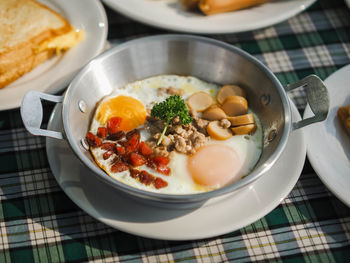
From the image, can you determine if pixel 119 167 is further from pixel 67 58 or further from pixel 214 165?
pixel 67 58

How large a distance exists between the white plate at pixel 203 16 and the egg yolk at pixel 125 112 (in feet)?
2.66

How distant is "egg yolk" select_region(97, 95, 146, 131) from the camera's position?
101 inches

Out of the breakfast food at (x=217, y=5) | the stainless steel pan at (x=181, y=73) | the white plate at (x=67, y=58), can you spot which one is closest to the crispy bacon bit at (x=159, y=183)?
the stainless steel pan at (x=181, y=73)

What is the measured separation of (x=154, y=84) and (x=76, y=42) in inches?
28.2

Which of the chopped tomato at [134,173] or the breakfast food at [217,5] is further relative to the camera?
the breakfast food at [217,5]

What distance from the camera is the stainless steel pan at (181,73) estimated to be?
2273 millimetres

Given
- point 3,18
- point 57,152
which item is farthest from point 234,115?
point 3,18

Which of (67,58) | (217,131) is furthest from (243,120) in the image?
(67,58)

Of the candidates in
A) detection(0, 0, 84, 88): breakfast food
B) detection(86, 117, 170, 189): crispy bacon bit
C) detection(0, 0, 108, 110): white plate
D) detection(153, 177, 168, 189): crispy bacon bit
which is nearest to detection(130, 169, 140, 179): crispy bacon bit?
detection(86, 117, 170, 189): crispy bacon bit

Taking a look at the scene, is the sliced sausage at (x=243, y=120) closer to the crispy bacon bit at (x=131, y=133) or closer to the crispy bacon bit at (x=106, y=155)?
the crispy bacon bit at (x=131, y=133)

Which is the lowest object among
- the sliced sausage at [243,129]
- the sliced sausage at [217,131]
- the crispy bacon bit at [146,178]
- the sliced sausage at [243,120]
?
the crispy bacon bit at [146,178]

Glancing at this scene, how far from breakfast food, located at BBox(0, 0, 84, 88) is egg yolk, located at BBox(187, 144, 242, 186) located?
4.37 ft

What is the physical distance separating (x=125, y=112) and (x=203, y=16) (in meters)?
1.15

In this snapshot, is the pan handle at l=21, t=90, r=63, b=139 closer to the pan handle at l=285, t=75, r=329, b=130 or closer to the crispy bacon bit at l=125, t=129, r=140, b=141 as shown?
the crispy bacon bit at l=125, t=129, r=140, b=141
